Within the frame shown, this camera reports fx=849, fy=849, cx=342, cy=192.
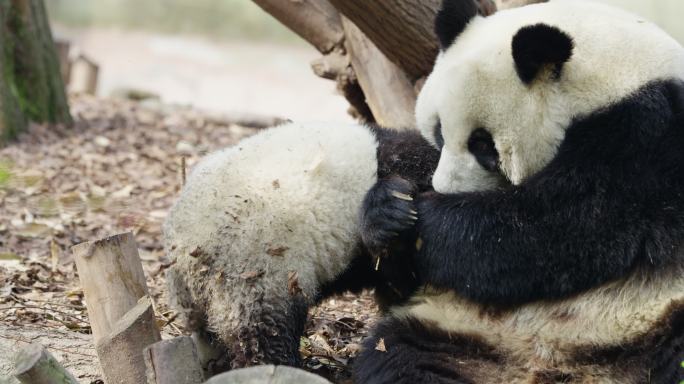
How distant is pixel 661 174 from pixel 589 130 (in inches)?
14.0

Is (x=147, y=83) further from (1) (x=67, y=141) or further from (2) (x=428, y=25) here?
(2) (x=428, y=25)

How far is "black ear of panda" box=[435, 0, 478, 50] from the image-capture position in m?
4.12

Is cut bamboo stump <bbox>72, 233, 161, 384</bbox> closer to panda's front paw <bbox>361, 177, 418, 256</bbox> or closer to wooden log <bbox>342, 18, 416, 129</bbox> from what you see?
panda's front paw <bbox>361, 177, 418, 256</bbox>

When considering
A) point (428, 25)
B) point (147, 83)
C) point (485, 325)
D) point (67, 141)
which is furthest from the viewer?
point (147, 83)

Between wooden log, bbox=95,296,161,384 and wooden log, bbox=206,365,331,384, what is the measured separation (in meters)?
0.67

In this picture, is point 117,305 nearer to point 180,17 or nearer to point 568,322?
point 568,322

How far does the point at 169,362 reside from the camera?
318 cm

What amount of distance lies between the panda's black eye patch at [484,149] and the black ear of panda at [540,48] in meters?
0.34

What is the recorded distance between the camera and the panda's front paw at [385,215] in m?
3.75

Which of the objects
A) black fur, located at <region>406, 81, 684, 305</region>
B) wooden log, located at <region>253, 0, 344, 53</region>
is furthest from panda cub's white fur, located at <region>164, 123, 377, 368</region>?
wooden log, located at <region>253, 0, 344, 53</region>

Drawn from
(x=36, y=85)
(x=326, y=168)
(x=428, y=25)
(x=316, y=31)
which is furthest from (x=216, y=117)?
(x=326, y=168)

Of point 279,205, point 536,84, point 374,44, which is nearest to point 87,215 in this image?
point 374,44

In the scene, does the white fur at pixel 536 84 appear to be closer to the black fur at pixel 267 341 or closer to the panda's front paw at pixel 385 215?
the panda's front paw at pixel 385 215

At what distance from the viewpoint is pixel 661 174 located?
3.56 metres
